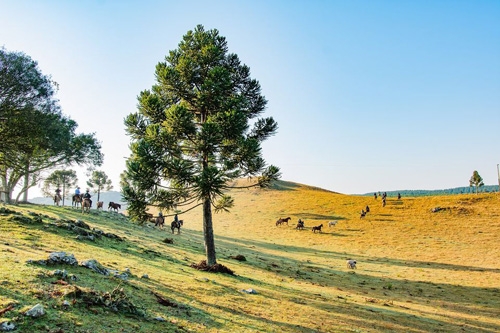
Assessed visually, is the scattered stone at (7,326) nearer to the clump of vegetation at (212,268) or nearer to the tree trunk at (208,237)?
the clump of vegetation at (212,268)

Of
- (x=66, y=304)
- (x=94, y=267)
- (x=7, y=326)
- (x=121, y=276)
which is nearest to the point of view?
(x=7, y=326)

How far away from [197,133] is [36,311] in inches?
601

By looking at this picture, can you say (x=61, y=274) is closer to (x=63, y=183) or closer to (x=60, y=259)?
(x=60, y=259)

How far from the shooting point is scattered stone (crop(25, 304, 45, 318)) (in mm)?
7549

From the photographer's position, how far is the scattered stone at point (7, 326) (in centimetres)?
676

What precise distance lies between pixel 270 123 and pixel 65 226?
16109mm

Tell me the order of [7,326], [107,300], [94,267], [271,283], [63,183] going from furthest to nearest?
[63,183] → [271,283] → [94,267] → [107,300] → [7,326]

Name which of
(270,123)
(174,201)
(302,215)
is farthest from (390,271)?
(302,215)

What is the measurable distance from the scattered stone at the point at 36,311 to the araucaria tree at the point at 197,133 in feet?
38.3

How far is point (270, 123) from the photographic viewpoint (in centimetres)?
2456

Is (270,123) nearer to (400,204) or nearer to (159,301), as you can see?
(159,301)

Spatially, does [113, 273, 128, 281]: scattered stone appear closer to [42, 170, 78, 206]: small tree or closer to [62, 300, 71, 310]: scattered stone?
[62, 300, 71, 310]: scattered stone

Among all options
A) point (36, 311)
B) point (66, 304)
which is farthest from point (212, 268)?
point (36, 311)

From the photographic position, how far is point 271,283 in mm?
21656
